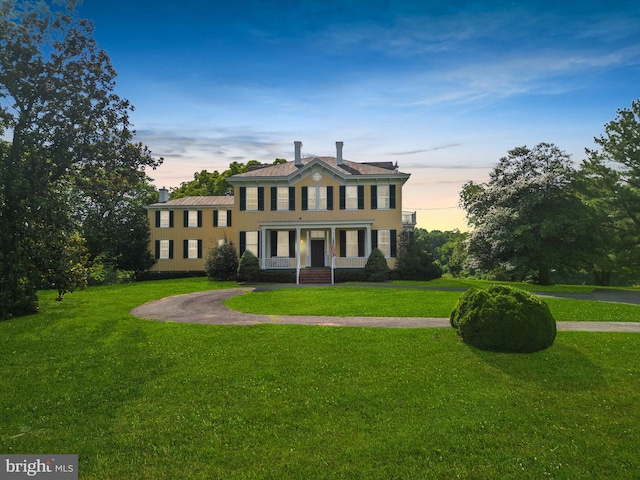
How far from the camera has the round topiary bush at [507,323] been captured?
806cm

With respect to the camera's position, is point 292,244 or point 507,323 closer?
point 507,323

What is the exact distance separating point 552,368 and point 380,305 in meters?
6.91

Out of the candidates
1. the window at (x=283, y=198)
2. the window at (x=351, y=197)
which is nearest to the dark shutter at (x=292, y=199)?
the window at (x=283, y=198)

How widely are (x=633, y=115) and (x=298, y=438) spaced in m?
31.9

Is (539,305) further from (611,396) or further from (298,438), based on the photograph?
(298,438)

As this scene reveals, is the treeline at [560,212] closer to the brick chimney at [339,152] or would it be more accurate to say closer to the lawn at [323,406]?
the brick chimney at [339,152]

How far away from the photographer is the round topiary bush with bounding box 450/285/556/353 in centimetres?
806

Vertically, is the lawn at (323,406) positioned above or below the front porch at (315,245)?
below

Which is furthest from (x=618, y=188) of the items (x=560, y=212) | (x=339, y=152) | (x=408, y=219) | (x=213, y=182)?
(x=213, y=182)

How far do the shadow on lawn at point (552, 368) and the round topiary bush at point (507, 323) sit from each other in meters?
0.20

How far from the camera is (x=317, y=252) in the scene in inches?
1070

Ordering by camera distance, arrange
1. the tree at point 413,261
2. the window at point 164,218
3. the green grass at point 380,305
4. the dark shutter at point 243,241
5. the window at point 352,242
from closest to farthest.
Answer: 1. the green grass at point 380,305
2. the tree at point 413,261
3. the window at point 352,242
4. the dark shutter at point 243,241
5. the window at point 164,218

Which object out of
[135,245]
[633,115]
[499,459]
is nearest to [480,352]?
[499,459]

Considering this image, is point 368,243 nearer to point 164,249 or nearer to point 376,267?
point 376,267
